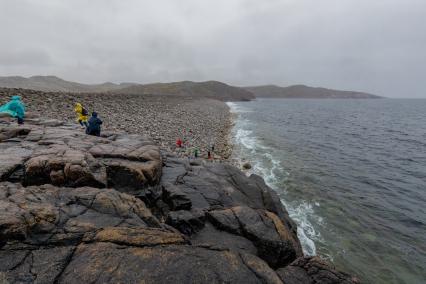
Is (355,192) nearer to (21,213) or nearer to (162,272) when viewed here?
(162,272)

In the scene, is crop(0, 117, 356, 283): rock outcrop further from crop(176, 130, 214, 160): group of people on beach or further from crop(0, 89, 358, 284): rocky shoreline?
crop(176, 130, 214, 160): group of people on beach

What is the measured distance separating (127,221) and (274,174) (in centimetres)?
1773

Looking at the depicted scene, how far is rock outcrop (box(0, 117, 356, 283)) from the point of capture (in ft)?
16.8

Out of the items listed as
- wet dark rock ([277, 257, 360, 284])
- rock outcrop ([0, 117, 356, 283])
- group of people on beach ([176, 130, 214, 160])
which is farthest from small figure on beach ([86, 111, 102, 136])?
wet dark rock ([277, 257, 360, 284])

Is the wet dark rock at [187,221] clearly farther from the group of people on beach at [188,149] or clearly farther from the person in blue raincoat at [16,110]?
the person in blue raincoat at [16,110]

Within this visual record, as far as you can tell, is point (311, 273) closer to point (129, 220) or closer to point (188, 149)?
point (129, 220)

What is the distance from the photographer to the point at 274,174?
22.2 metres

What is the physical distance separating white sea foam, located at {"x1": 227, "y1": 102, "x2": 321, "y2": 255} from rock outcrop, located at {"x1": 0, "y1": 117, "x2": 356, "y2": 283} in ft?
8.47

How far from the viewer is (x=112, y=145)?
11.7 meters

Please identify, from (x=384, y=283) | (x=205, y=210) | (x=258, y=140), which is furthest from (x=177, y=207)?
(x=258, y=140)

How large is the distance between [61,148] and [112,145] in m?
2.31

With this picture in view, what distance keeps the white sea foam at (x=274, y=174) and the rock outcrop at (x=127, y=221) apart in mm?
2583

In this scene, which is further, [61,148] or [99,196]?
[61,148]

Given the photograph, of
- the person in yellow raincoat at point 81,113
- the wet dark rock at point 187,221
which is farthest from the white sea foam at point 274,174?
the person in yellow raincoat at point 81,113
